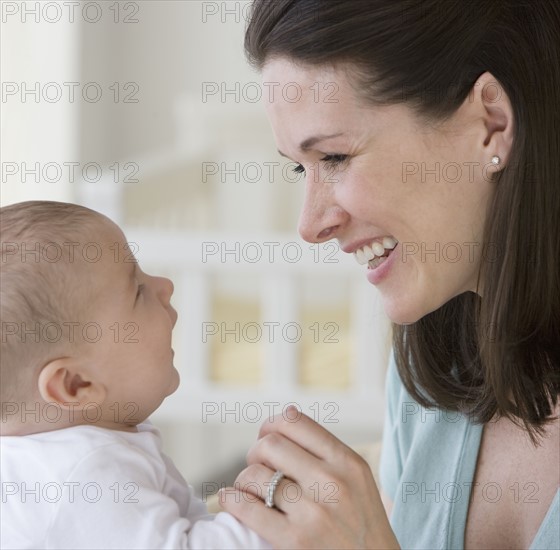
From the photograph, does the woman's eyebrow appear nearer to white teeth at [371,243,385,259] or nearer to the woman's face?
the woman's face

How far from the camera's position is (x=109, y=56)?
4246 millimetres

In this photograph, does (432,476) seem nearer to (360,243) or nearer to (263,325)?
(360,243)

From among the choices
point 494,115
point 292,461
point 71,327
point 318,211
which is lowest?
point 292,461

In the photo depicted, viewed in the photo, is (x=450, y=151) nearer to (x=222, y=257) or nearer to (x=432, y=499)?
(x=432, y=499)

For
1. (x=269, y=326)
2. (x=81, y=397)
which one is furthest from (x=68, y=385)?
A: (x=269, y=326)

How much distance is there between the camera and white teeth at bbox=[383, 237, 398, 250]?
4.07ft

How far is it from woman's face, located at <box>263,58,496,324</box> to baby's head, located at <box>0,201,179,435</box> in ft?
0.84

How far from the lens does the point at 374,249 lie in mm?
1256

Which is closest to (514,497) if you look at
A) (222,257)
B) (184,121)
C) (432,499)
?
(432,499)

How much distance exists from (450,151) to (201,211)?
2.75 meters

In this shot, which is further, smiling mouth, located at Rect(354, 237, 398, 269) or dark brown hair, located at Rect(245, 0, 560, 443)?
smiling mouth, located at Rect(354, 237, 398, 269)

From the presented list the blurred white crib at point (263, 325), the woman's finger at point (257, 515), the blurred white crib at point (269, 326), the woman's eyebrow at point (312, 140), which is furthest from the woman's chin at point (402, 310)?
the blurred white crib at point (269, 326)

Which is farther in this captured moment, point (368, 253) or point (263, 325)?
point (263, 325)

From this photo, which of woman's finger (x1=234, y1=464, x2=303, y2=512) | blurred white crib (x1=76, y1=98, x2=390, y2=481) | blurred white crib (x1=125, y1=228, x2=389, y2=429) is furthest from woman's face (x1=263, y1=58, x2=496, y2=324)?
blurred white crib (x1=125, y1=228, x2=389, y2=429)
